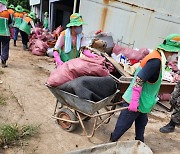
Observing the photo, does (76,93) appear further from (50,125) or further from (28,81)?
(28,81)

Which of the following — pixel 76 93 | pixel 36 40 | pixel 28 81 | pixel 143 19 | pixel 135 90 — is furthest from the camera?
pixel 36 40

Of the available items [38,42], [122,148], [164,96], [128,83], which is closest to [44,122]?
[128,83]

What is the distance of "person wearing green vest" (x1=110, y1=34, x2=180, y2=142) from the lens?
2922 millimetres

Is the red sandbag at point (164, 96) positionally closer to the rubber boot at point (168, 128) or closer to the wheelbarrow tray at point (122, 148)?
the rubber boot at point (168, 128)

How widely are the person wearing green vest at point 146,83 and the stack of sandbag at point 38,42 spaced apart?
236 inches

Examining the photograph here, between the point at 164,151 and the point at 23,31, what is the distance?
7212 millimetres

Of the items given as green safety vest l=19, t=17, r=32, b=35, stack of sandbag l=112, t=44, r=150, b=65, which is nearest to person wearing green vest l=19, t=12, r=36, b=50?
green safety vest l=19, t=17, r=32, b=35

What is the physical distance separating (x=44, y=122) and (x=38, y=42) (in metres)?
5.34

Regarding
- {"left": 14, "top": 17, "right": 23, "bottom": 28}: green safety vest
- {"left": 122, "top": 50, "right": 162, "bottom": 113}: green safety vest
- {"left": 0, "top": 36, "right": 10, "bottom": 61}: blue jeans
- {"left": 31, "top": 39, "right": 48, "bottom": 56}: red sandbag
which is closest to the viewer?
{"left": 122, "top": 50, "right": 162, "bottom": 113}: green safety vest

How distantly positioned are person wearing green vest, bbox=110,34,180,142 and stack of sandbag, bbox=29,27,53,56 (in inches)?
236

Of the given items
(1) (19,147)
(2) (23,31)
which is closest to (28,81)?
(1) (19,147)

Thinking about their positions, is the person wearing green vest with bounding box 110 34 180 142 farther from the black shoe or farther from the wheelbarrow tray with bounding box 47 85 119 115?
the black shoe

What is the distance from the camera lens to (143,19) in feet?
22.9

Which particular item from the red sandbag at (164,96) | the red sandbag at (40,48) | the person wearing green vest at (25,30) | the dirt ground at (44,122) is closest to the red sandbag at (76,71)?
the dirt ground at (44,122)
